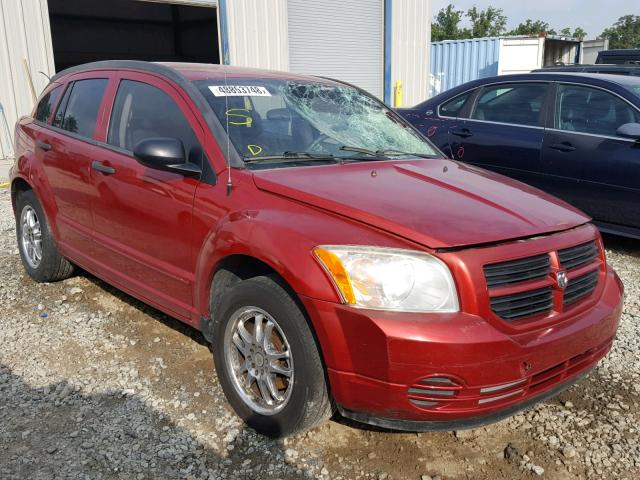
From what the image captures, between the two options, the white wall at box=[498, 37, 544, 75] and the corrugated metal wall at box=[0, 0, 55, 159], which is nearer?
the corrugated metal wall at box=[0, 0, 55, 159]

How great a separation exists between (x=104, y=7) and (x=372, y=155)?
65.3ft

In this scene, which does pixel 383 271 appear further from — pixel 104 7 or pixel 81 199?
pixel 104 7

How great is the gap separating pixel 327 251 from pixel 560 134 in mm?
4192

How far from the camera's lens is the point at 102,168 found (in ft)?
12.2

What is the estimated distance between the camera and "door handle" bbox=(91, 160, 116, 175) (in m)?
3.66

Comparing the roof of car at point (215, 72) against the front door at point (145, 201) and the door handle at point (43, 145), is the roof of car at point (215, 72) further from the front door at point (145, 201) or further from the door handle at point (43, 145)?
the door handle at point (43, 145)

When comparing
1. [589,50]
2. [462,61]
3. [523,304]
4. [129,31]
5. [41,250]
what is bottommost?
[41,250]

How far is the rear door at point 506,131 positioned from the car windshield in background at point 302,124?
230 centimetres

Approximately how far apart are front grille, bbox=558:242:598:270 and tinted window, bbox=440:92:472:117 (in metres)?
3.89

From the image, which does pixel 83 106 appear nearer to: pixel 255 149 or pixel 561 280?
pixel 255 149

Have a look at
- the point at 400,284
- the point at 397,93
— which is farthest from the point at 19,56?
the point at 400,284

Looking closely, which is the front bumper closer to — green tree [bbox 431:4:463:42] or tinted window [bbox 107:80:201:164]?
tinted window [bbox 107:80:201:164]

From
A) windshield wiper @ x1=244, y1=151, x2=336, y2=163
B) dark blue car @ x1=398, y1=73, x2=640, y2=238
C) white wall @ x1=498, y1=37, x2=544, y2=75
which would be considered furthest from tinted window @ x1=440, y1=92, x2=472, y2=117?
white wall @ x1=498, y1=37, x2=544, y2=75

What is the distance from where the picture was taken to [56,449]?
2777mm
